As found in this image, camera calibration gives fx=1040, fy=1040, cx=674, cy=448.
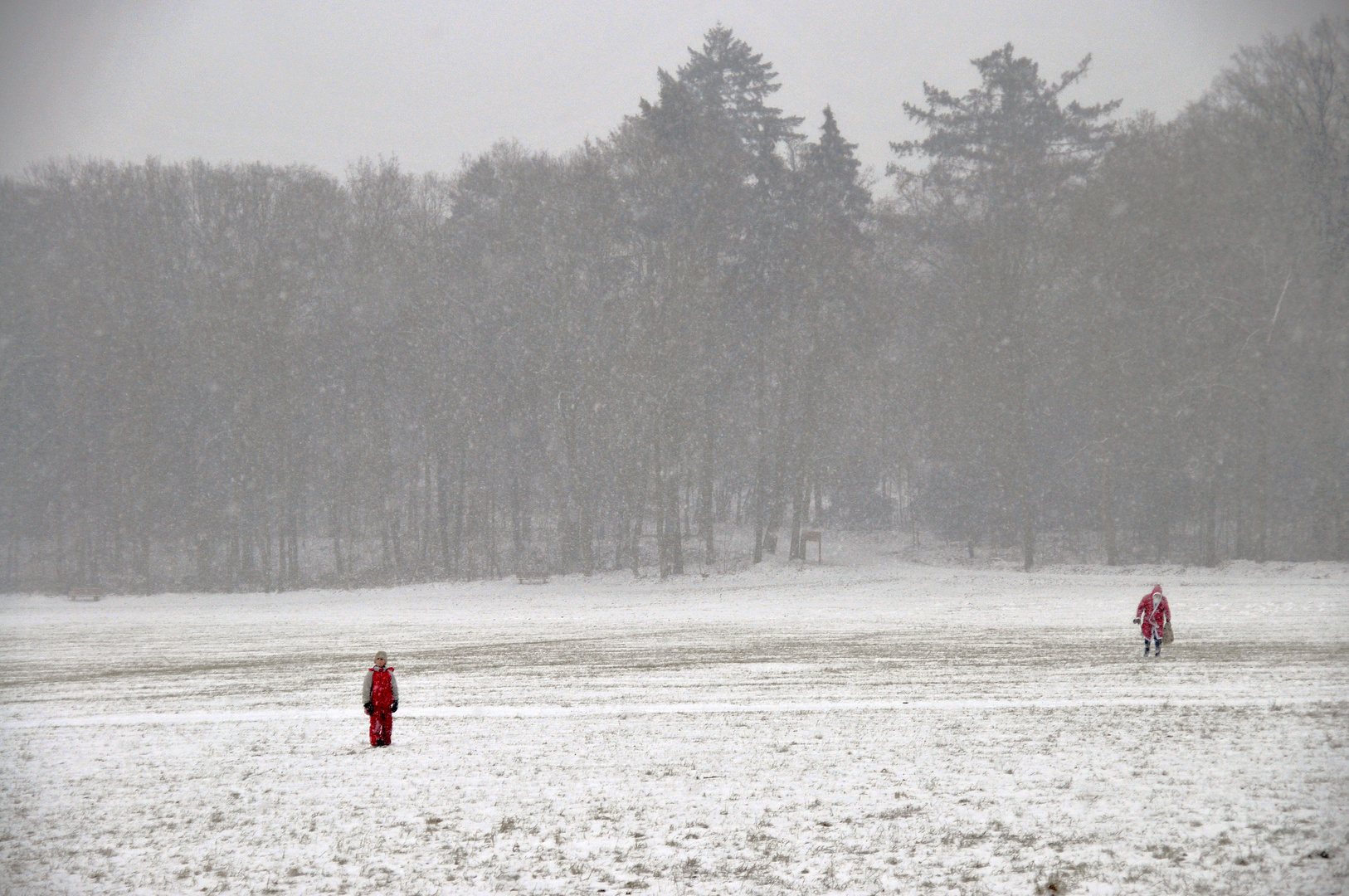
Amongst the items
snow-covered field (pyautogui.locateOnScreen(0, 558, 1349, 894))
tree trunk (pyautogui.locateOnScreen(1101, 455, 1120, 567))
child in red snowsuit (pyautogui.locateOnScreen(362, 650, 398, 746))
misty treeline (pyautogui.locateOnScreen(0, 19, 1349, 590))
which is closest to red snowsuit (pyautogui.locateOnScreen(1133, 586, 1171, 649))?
snow-covered field (pyautogui.locateOnScreen(0, 558, 1349, 894))

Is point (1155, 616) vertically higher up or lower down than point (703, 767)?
higher up

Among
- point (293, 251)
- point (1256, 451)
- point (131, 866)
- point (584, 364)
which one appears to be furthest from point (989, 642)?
point (293, 251)

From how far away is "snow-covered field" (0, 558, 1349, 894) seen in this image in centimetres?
793

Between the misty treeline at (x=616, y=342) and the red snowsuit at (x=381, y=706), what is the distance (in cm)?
3048

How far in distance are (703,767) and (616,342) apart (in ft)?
116

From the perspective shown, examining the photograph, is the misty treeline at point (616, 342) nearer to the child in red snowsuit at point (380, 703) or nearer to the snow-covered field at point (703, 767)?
the snow-covered field at point (703, 767)

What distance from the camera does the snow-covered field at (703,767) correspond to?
26.0ft

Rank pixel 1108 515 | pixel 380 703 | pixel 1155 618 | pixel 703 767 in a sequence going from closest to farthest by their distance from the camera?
pixel 703 767 < pixel 380 703 < pixel 1155 618 < pixel 1108 515

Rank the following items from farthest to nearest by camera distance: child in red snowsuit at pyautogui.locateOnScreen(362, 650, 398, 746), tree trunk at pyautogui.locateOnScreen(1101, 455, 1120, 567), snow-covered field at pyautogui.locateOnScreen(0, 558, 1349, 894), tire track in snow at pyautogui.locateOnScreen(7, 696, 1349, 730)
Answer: tree trunk at pyautogui.locateOnScreen(1101, 455, 1120, 567)
tire track in snow at pyautogui.locateOnScreen(7, 696, 1349, 730)
child in red snowsuit at pyautogui.locateOnScreen(362, 650, 398, 746)
snow-covered field at pyautogui.locateOnScreen(0, 558, 1349, 894)

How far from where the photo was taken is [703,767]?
1073cm

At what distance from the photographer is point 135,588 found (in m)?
45.6

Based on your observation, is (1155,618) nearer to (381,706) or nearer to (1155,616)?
(1155,616)

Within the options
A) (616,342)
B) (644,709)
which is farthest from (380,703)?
(616,342)

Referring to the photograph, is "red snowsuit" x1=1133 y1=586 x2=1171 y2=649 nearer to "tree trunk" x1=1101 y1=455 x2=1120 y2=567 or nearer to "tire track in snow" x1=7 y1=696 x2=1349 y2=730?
"tire track in snow" x1=7 y1=696 x2=1349 y2=730
